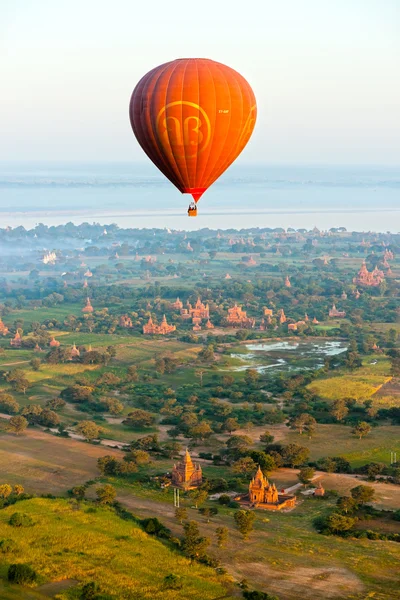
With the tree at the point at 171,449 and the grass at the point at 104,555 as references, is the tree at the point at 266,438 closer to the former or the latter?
the tree at the point at 171,449

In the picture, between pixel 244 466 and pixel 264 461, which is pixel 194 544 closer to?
pixel 244 466

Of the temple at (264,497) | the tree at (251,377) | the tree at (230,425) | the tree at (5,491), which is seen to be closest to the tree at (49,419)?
the tree at (230,425)

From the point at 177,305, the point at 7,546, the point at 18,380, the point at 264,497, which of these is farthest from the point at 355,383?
the point at 177,305

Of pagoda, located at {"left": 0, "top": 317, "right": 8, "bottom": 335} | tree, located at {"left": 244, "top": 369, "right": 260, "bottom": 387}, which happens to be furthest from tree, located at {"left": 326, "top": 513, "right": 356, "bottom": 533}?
pagoda, located at {"left": 0, "top": 317, "right": 8, "bottom": 335}

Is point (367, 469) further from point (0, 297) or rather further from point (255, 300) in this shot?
point (0, 297)

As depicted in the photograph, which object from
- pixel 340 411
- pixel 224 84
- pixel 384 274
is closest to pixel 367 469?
pixel 340 411

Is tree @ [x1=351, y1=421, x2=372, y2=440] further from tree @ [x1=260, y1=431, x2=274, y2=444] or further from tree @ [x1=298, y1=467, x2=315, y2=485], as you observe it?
tree @ [x1=298, y1=467, x2=315, y2=485]
